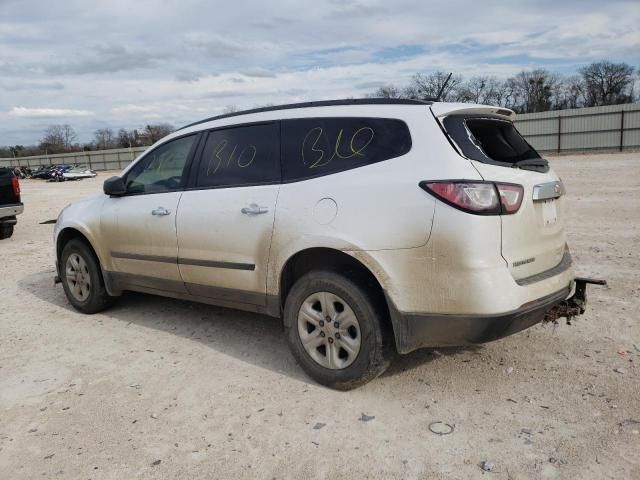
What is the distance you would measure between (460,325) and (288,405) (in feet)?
3.94

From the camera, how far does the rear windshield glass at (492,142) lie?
130 inches

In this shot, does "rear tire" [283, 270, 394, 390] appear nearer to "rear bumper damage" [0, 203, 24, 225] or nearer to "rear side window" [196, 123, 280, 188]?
"rear side window" [196, 123, 280, 188]

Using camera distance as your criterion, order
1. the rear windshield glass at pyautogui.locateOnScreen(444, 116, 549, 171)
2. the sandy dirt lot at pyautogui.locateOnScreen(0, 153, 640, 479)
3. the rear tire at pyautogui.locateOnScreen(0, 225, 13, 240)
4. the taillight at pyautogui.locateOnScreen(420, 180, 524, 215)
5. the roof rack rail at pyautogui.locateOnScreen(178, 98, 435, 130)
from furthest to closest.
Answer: the rear tire at pyautogui.locateOnScreen(0, 225, 13, 240) → the roof rack rail at pyautogui.locateOnScreen(178, 98, 435, 130) → the rear windshield glass at pyautogui.locateOnScreen(444, 116, 549, 171) → the taillight at pyautogui.locateOnScreen(420, 180, 524, 215) → the sandy dirt lot at pyautogui.locateOnScreen(0, 153, 640, 479)

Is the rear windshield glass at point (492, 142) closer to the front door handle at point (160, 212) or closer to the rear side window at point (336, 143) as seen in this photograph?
the rear side window at point (336, 143)

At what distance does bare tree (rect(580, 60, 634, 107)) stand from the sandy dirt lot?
60.8 m

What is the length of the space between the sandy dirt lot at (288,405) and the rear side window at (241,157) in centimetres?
138

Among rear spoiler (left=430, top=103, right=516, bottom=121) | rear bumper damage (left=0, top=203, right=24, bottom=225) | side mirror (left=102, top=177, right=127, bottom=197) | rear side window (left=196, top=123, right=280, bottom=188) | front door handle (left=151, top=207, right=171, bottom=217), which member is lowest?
rear bumper damage (left=0, top=203, right=24, bottom=225)

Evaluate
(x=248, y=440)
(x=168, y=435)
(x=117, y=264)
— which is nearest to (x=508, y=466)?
(x=248, y=440)

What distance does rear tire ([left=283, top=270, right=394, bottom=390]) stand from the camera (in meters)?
3.41

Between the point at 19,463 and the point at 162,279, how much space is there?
198cm

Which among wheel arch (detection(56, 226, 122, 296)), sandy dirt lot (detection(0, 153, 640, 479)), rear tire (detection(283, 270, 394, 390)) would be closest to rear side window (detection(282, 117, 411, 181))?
rear tire (detection(283, 270, 394, 390))

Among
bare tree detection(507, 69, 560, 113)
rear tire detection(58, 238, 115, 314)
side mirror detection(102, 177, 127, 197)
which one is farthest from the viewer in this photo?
bare tree detection(507, 69, 560, 113)

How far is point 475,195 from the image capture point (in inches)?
120

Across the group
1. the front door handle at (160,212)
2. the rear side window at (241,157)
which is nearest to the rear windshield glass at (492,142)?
the rear side window at (241,157)
